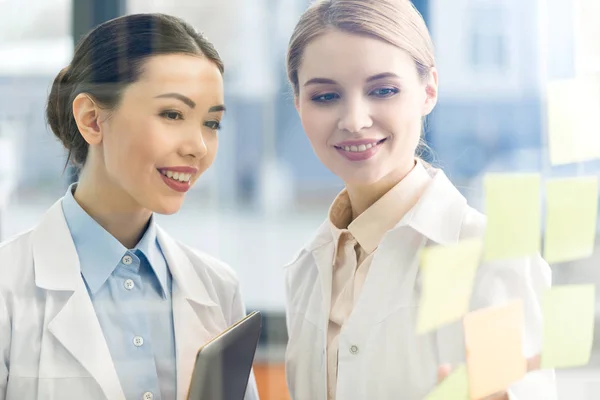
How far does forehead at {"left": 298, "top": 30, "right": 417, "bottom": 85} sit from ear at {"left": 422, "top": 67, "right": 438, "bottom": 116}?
0.11 feet

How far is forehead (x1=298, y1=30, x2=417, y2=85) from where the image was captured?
0.78 m

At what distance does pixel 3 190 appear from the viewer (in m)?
0.80

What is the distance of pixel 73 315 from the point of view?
2.57ft

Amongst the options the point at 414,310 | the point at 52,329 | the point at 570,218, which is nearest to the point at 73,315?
the point at 52,329

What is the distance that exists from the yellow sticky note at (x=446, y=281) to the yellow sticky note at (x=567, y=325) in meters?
0.11

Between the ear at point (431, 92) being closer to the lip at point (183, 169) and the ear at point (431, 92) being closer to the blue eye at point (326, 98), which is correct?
the blue eye at point (326, 98)

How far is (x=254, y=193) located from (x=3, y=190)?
327 mm

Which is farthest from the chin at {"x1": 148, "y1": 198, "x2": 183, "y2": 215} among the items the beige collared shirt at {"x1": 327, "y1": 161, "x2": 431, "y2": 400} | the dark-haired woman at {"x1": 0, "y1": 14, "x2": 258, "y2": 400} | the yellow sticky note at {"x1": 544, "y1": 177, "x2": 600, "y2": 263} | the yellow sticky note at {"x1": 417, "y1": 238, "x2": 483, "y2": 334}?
the yellow sticky note at {"x1": 544, "y1": 177, "x2": 600, "y2": 263}

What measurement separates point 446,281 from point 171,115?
1.36ft

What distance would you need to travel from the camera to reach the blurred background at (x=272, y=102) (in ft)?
2.63

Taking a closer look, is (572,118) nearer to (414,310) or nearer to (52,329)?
(414,310)

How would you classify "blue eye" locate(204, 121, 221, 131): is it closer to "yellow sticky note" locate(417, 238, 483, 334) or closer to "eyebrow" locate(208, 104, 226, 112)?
"eyebrow" locate(208, 104, 226, 112)

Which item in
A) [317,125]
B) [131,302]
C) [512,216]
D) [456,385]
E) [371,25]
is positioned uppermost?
[371,25]

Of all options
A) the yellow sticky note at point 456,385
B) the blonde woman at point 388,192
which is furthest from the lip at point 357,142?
the yellow sticky note at point 456,385
